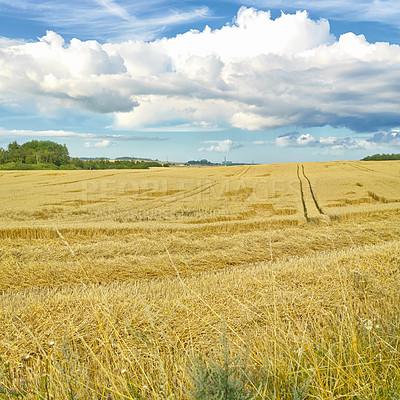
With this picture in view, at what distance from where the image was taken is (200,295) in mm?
4715

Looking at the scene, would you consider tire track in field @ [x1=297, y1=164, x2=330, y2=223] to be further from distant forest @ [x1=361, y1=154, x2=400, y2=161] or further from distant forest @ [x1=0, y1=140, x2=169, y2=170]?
distant forest @ [x1=361, y1=154, x2=400, y2=161]

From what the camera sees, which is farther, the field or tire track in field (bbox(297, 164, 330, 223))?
tire track in field (bbox(297, 164, 330, 223))

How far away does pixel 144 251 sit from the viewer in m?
9.95

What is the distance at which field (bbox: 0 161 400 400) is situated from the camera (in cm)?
268

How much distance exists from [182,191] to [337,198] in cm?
1117

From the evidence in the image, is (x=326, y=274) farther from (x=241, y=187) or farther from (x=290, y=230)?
(x=241, y=187)

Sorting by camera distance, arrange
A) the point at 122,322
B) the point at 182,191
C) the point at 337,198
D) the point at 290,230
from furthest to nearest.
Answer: the point at 182,191 → the point at 337,198 → the point at 290,230 → the point at 122,322

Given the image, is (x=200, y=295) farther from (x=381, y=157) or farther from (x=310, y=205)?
(x=381, y=157)

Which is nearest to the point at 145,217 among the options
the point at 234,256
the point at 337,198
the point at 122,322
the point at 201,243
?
the point at 201,243

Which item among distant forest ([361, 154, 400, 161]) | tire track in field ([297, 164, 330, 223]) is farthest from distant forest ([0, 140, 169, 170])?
tire track in field ([297, 164, 330, 223])

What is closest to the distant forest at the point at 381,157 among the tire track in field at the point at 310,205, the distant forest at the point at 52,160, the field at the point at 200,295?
the distant forest at the point at 52,160

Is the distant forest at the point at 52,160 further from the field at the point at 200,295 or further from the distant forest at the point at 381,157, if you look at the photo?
the field at the point at 200,295

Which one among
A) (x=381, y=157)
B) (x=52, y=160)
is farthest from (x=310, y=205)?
(x=52, y=160)

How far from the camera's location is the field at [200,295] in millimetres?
2676
